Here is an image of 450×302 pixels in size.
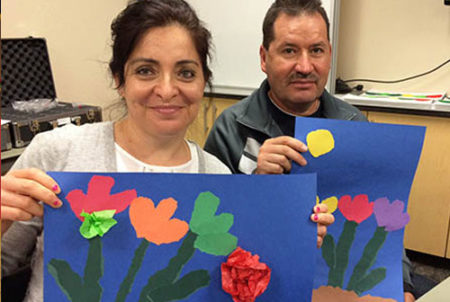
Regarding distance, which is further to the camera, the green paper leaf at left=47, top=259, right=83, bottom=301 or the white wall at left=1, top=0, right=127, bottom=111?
the white wall at left=1, top=0, right=127, bottom=111

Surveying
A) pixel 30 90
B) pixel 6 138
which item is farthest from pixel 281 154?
pixel 30 90

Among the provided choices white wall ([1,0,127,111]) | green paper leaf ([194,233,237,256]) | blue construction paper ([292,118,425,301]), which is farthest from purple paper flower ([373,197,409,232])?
white wall ([1,0,127,111])

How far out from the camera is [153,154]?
102 centimetres

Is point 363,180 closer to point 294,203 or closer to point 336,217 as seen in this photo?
point 336,217

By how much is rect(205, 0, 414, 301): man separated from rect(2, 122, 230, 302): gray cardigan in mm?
461

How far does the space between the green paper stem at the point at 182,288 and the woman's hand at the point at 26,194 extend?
24 cm

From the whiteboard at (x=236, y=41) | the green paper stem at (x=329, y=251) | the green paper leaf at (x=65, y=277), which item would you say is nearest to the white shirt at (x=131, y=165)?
the green paper leaf at (x=65, y=277)

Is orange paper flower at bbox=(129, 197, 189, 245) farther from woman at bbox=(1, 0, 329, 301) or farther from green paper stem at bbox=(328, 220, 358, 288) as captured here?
green paper stem at bbox=(328, 220, 358, 288)

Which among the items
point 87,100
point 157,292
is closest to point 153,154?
point 157,292

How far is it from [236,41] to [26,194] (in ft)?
7.41

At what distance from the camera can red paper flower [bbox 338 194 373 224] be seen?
97cm

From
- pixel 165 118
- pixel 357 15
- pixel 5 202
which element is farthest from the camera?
pixel 357 15

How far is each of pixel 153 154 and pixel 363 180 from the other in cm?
50

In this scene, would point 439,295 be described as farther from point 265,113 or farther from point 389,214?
point 265,113
